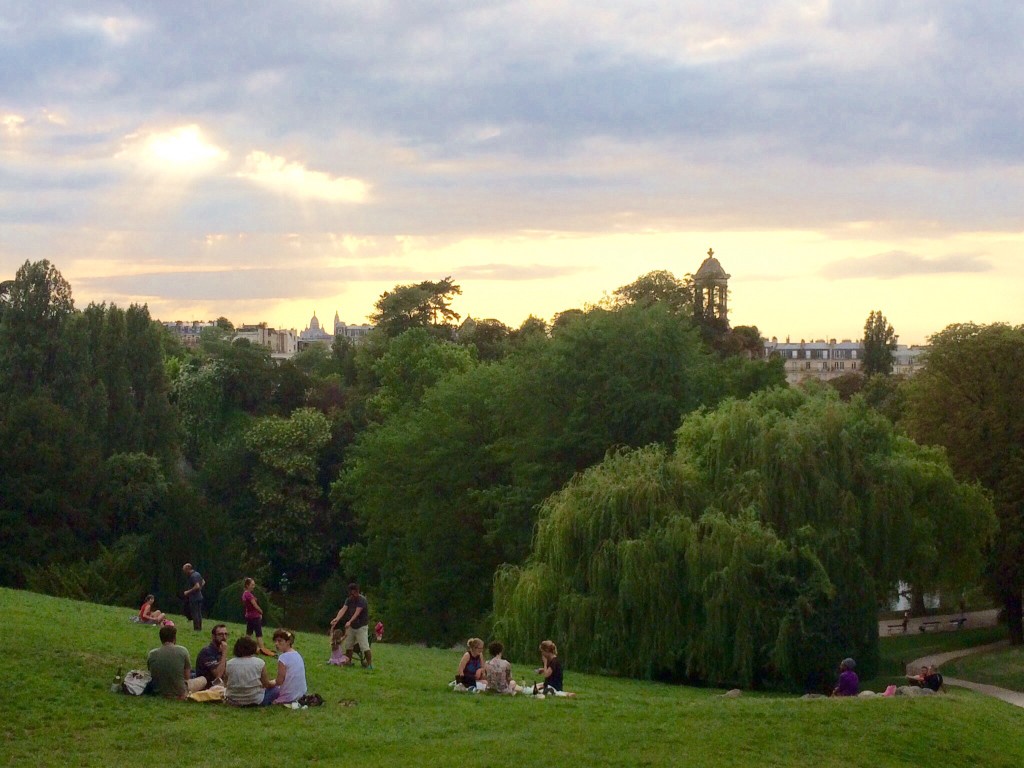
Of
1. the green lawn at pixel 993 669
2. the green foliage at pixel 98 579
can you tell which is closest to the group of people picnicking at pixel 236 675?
the green lawn at pixel 993 669

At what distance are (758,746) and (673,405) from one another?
28.8 metres

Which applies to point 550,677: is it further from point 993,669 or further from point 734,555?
point 993,669

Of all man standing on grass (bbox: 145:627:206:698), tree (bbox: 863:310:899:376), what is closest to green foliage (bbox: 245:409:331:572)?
man standing on grass (bbox: 145:627:206:698)

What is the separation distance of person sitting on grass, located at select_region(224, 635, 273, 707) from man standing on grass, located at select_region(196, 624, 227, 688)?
0.68m

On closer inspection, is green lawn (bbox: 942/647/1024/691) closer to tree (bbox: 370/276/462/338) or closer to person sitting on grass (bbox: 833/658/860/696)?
person sitting on grass (bbox: 833/658/860/696)

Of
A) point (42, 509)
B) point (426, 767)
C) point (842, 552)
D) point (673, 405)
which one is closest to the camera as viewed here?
point (426, 767)

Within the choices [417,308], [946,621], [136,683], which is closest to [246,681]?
[136,683]

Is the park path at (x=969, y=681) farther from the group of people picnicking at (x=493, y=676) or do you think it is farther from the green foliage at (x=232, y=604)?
the green foliage at (x=232, y=604)

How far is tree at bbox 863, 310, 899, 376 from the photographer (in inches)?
4963

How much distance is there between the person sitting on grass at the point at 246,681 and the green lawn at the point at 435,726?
25cm

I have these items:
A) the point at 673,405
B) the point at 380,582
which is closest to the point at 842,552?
the point at 673,405

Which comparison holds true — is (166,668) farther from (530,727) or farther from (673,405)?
(673,405)

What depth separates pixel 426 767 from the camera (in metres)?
16.7

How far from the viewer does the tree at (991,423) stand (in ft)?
162
